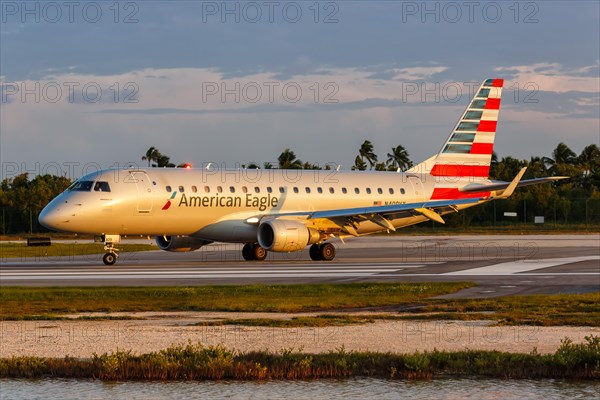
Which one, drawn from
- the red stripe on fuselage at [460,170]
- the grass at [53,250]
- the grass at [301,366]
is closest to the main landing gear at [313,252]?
the red stripe on fuselage at [460,170]

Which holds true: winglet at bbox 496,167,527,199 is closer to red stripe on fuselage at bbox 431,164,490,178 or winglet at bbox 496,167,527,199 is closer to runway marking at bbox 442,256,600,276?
runway marking at bbox 442,256,600,276

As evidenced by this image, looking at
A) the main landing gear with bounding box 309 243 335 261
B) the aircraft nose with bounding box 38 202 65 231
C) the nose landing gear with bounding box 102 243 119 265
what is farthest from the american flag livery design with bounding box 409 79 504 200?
the aircraft nose with bounding box 38 202 65 231

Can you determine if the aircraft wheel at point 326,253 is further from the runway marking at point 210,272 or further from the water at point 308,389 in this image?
the water at point 308,389

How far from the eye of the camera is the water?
10.6 m

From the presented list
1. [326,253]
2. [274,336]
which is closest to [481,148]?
[326,253]

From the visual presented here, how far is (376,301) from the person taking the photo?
20734 millimetres

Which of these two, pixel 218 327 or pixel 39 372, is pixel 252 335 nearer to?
pixel 218 327

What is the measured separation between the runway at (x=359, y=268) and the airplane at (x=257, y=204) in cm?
107

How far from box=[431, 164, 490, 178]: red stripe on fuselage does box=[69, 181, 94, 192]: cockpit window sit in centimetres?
1681

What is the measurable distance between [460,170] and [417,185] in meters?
2.98

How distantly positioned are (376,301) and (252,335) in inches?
253

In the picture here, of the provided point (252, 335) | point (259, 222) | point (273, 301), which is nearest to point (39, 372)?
point (252, 335)

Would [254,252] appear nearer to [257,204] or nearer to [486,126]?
[257,204]

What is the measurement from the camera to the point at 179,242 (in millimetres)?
39281
